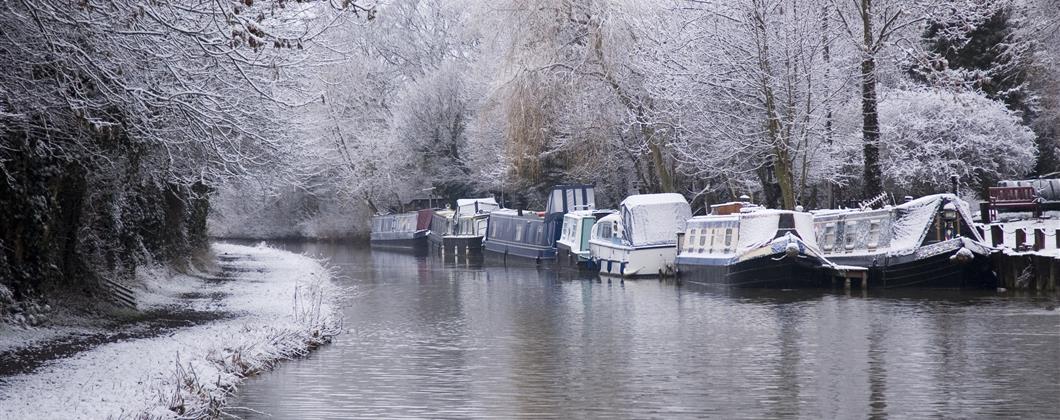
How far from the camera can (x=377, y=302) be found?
1035 inches

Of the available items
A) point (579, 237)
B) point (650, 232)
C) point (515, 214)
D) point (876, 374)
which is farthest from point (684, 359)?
point (515, 214)

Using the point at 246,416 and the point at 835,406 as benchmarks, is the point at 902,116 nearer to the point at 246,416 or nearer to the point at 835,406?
the point at 835,406

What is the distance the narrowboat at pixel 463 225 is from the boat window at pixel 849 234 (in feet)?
73.9

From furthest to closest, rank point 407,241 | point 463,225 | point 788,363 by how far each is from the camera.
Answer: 1. point 407,241
2. point 463,225
3. point 788,363

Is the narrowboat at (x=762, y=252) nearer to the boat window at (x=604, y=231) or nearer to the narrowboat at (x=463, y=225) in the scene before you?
the boat window at (x=604, y=231)

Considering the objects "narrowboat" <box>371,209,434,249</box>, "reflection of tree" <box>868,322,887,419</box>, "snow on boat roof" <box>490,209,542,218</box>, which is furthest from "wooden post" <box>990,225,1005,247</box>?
"narrowboat" <box>371,209,434,249</box>

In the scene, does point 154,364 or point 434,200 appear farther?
point 434,200

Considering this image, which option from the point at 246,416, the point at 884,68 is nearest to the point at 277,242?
the point at 884,68

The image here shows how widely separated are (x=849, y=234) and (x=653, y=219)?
616 centimetres

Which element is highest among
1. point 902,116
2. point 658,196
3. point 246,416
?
point 902,116

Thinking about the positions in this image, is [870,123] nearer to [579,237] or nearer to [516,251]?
[579,237]

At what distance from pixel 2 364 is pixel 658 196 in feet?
75.4

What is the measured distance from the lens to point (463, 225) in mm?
51844

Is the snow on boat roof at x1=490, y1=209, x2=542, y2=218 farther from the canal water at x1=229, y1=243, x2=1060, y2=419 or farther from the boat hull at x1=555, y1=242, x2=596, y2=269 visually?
the canal water at x1=229, y1=243, x2=1060, y2=419
